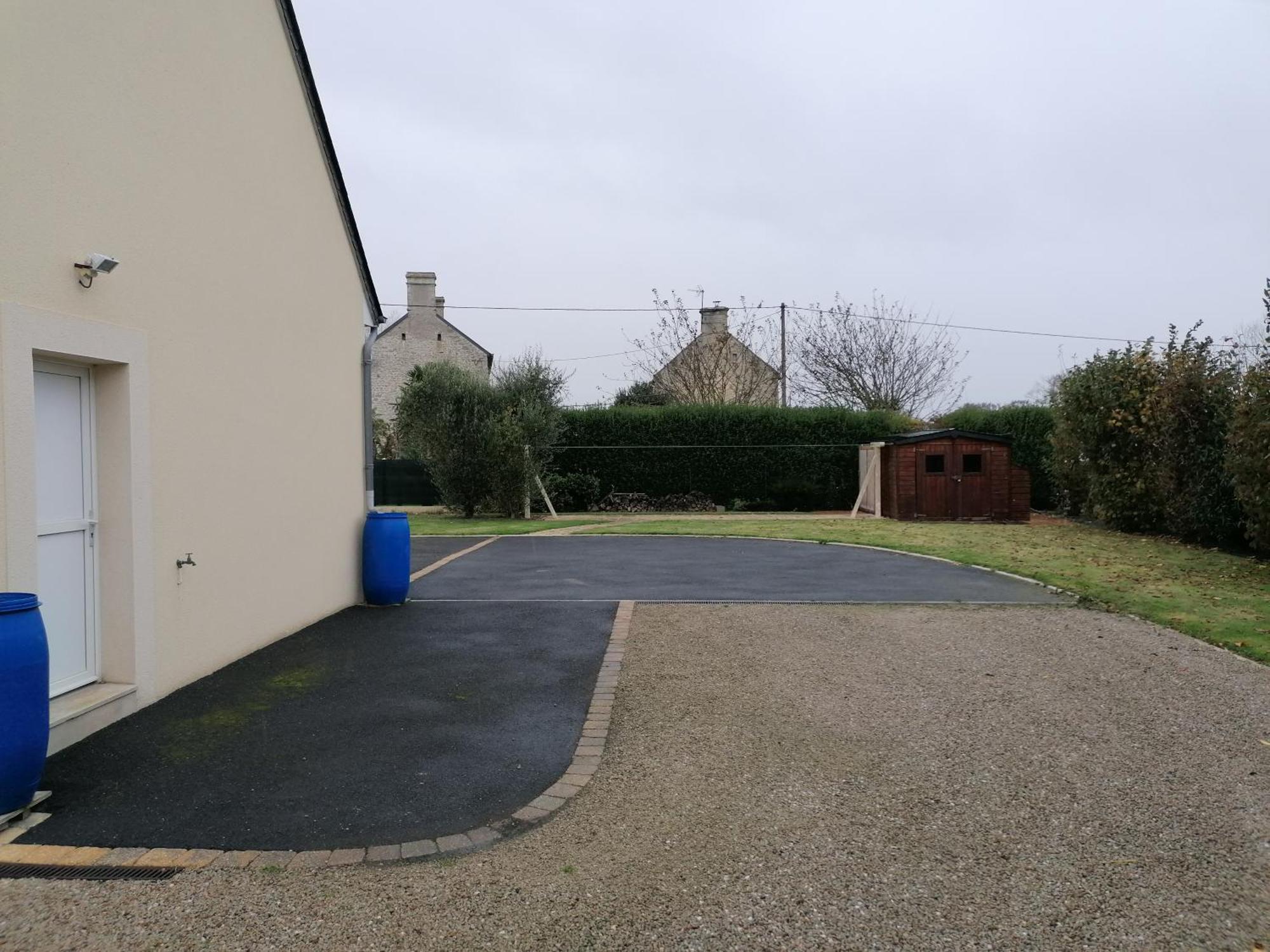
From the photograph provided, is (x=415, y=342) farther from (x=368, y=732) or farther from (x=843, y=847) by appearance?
(x=843, y=847)

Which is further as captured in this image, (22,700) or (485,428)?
(485,428)

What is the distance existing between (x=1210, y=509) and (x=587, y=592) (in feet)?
35.6

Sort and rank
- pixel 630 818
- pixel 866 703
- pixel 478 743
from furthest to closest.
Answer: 1. pixel 866 703
2. pixel 478 743
3. pixel 630 818

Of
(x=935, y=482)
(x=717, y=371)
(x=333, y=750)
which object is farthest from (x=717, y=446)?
(x=333, y=750)

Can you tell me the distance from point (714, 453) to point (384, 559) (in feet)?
50.6

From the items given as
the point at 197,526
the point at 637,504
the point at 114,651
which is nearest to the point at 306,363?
the point at 197,526

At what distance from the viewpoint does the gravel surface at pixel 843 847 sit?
302cm

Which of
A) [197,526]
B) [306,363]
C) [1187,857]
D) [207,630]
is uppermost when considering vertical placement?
[306,363]

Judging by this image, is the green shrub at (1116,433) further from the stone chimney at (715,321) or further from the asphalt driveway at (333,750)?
the stone chimney at (715,321)

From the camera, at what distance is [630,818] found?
3.96 m

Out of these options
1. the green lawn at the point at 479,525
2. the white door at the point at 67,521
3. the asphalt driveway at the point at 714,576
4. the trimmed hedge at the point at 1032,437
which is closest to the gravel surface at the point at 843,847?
the white door at the point at 67,521

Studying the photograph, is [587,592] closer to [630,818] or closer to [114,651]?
[114,651]

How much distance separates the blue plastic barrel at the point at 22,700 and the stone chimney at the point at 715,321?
3128 cm

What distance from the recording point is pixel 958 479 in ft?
66.2
